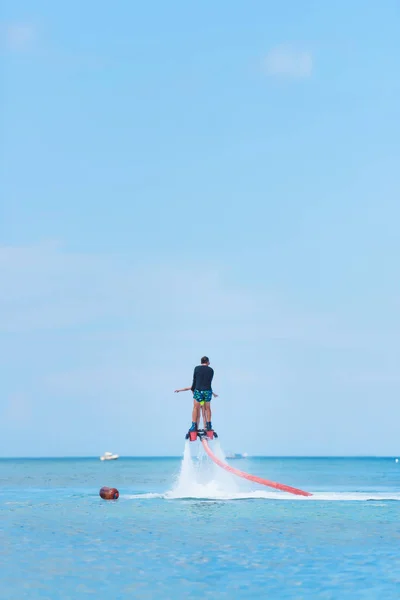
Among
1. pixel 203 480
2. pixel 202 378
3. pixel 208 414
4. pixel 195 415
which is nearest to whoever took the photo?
pixel 202 378

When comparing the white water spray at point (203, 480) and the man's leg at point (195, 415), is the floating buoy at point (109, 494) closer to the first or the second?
the white water spray at point (203, 480)

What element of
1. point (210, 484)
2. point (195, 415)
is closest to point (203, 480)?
point (210, 484)

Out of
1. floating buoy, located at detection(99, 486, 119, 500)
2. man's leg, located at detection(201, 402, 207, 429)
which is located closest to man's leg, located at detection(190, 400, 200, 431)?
man's leg, located at detection(201, 402, 207, 429)

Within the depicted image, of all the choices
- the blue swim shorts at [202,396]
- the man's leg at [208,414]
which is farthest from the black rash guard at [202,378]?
the man's leg at [208,414]

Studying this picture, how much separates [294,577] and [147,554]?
208 inches

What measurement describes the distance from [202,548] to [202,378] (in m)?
10.3

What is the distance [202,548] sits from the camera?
26484mm

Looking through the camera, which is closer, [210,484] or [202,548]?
[202,548]

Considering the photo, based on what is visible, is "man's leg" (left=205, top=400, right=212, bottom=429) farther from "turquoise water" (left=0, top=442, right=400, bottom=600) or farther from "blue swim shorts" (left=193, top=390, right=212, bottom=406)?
"turquoise water" (left=0, top=442, right=400, bottom=600)

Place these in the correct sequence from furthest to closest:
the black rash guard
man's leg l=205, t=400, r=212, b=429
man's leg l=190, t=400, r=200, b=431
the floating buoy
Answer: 1. the floating buoy
2. man's leg l=190, t=400, r=200, b=431
3. man's leg l=205, t=400, r=212, b=429
4. the black rash guard

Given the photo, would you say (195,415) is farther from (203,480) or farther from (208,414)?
(203,480)

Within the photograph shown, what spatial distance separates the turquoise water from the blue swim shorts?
132 inches

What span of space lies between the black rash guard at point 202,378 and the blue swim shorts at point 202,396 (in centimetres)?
12

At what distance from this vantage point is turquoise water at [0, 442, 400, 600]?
2036 cm
